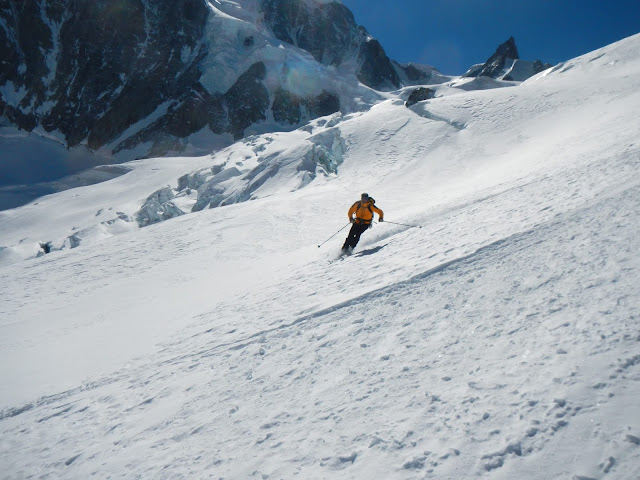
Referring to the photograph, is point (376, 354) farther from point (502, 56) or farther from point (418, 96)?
point (502, 56)

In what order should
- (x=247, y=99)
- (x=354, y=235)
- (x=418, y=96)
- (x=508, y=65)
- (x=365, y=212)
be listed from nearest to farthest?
(x=354, y=235) → (x=365, y=212) → (x=418, y=96) → (x=247, y=99) → (x=508, y=65)

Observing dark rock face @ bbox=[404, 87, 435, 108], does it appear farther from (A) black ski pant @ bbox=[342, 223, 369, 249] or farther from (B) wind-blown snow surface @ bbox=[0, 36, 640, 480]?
(A) black ski pant @ bbox=[342, 223, 369, 249]

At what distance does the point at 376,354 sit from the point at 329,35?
5406 inches

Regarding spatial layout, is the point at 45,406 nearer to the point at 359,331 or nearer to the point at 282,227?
the point at 359,331

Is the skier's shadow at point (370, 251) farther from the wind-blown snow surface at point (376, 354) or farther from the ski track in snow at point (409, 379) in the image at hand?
the ski track in snow at point (409, 379)

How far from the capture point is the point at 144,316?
8.66 metres

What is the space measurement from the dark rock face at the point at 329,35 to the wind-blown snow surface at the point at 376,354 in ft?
408

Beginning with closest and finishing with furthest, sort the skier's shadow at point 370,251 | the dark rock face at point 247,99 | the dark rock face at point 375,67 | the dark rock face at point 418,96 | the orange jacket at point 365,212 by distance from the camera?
1. the skier's shadow at point 370,251
2. the orange jacket at point 365,212
3. the dark rock face at point 418,96
4. the dark rock face at point 247,99
5. the dark rock face at point 375,67

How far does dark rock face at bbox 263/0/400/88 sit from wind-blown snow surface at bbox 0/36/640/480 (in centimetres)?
12431

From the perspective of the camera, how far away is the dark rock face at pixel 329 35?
11812 centimetres

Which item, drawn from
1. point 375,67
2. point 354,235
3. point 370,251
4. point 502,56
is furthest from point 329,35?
point 370,251

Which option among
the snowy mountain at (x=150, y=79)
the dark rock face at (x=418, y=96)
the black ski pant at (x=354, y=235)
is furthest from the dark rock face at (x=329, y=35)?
the black ski pant at (x=354, y=235)

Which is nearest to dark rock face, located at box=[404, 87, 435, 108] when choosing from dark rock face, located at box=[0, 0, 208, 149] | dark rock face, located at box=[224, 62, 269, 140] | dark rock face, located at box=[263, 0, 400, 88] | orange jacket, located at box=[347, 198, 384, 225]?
orange jacket, located at box=[347, 198, 384, 225]

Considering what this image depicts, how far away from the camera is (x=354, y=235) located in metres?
9.66
